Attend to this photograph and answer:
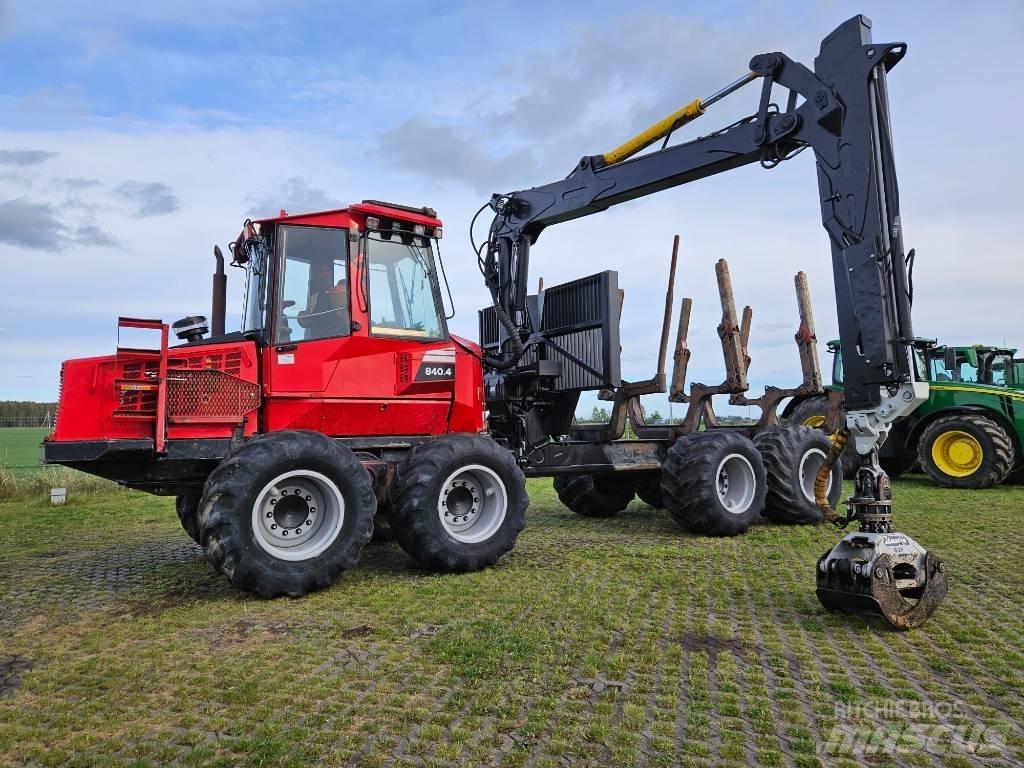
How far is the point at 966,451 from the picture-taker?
13.8 m

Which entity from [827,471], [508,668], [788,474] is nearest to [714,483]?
[788,474]

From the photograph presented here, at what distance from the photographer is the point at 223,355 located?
249 inches

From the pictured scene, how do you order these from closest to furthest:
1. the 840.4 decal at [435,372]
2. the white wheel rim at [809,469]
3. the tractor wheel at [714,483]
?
the 840.4 decal at [435,372], the tractor wheel at [714,483], the white wheel rim at [809,469]

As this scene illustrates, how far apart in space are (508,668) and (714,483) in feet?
16.0

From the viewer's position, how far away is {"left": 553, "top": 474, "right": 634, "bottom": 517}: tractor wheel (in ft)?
34.8

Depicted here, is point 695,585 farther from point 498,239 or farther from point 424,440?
point 498,239

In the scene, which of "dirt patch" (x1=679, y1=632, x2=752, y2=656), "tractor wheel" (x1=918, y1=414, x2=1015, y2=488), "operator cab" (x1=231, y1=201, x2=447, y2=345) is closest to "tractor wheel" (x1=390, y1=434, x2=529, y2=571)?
"operator cab" (x1=231, y1=201, x2=447, y2=345)

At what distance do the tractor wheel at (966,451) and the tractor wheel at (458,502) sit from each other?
10.4m

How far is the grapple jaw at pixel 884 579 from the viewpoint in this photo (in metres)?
4.64

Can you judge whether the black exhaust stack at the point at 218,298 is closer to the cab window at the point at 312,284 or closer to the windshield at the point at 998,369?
the cab window at the point at 312,284

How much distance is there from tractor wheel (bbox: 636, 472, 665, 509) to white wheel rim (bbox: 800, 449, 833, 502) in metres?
1.80

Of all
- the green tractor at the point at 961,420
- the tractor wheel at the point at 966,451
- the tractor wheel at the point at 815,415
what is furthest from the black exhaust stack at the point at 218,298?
the tractor wheel at the point at 966,451

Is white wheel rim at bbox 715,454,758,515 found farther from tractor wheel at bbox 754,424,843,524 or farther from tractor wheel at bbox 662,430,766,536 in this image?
tractor wheel at bbox 754,424,843,524

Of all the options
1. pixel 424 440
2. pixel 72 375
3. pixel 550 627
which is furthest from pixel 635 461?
pixel 72 375
